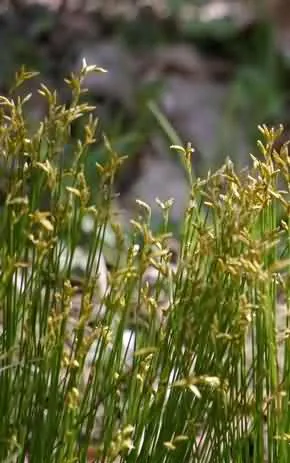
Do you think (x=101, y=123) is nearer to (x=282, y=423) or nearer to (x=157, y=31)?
(x=157, y=31)

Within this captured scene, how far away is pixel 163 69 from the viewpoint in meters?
4.34

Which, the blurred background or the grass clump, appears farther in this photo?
the blurred background

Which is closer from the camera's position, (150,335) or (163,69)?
(150,335)

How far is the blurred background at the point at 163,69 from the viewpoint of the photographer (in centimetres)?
374

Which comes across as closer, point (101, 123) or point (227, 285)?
point (227, 285)

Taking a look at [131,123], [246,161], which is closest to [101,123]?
[131,123]

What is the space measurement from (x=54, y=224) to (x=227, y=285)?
0.71 feet

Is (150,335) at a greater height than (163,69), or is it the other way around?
(163,69)

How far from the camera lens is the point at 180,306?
1.44 metres

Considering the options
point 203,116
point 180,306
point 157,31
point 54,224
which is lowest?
point 180,306

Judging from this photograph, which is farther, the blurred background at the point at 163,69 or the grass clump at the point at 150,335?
the blurred background at the point at 163,69

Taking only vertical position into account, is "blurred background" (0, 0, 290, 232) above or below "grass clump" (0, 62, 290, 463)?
above

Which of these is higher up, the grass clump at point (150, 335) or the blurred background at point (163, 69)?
the blurred background at point (163, 69)

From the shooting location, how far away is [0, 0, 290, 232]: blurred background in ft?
12.3
